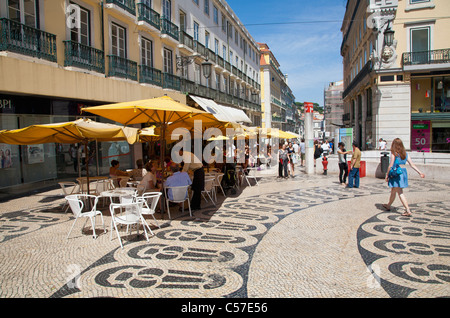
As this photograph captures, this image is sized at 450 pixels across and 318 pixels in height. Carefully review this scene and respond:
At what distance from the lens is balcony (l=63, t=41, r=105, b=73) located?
11695 mm

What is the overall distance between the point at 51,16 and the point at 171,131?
603 cm

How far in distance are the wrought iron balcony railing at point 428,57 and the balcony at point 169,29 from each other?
50.8ft

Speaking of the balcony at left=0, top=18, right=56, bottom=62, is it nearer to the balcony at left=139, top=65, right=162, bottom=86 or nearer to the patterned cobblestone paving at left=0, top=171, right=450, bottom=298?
the patterned cobblestone paving at left=0, top=171, right=450, bottom=298

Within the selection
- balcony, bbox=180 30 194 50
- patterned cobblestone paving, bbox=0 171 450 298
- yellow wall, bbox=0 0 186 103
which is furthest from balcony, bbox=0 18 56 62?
balcony, bbox=180 30 194 50

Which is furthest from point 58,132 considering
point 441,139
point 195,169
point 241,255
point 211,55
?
point 441,139

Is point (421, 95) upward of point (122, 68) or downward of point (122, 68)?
downward

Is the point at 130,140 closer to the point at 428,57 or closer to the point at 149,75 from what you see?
the point at 149,75

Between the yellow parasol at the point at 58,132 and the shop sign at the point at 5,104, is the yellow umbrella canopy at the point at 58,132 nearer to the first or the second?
the yellow parasol at the point at 58,132

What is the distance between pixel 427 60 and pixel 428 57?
0.23m

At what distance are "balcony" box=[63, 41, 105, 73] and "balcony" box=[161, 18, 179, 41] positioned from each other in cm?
588

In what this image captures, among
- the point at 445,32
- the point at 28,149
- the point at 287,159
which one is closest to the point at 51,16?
the point at 28,149

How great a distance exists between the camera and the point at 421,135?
23.2 metres

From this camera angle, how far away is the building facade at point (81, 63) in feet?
33.3

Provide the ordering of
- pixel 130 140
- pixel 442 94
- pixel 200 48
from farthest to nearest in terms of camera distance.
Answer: pixel 200 48
pixel 442 94
pixel 130 140
